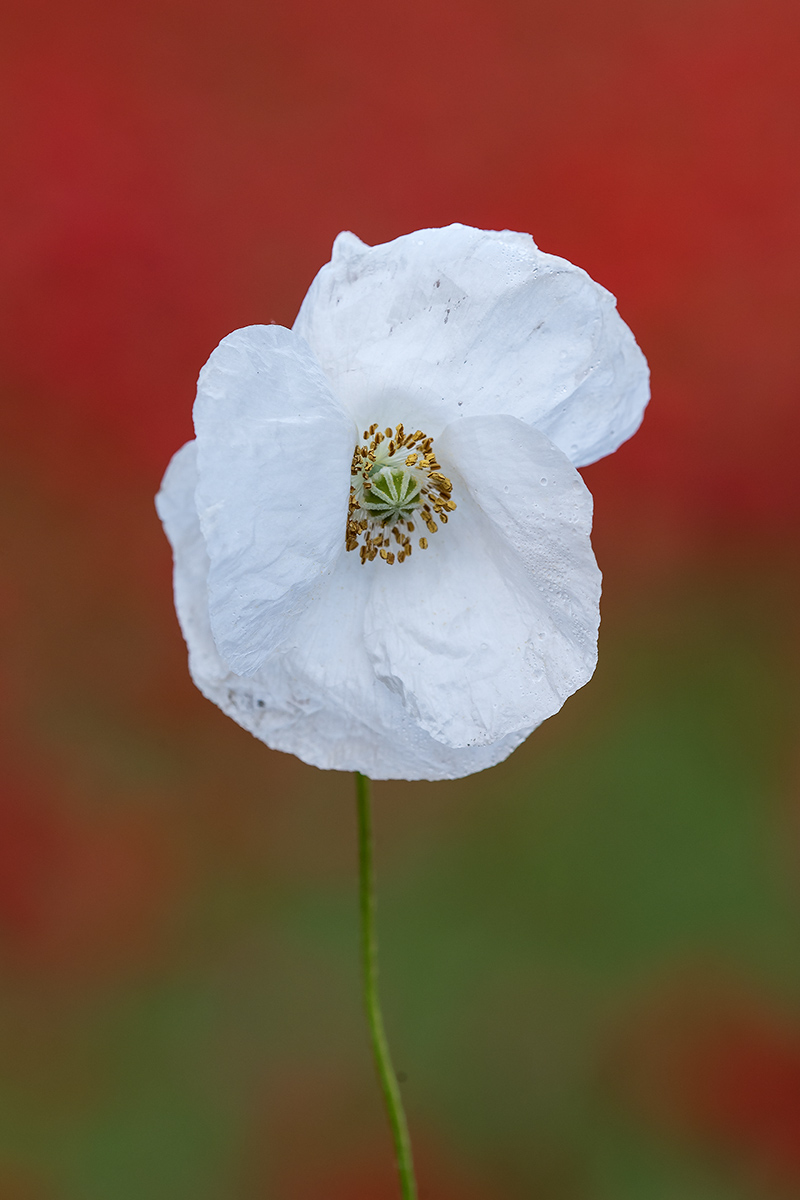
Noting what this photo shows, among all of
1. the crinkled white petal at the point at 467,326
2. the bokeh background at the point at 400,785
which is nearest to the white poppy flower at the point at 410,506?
the crinkled white petal at the point at 467,326

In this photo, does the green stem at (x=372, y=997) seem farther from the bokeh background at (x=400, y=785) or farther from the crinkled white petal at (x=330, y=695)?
the bokeh background at (x=400, y=785)

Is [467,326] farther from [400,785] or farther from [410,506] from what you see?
[400,785]

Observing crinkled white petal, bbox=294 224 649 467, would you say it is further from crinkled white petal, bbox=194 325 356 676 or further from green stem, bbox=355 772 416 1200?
green stem, bbox=355 772 416 1200

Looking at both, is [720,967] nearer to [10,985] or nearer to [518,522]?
[10,985]

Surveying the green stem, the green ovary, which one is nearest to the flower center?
the green ovary

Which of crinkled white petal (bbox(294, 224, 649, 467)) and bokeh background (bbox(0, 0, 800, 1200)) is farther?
bokeh background (bbox(0, 0, 800, 1200))

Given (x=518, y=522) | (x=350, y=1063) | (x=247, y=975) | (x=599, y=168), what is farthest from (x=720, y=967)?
(x=518, y=522)

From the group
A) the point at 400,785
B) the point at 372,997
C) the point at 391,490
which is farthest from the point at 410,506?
the point at 400,785
